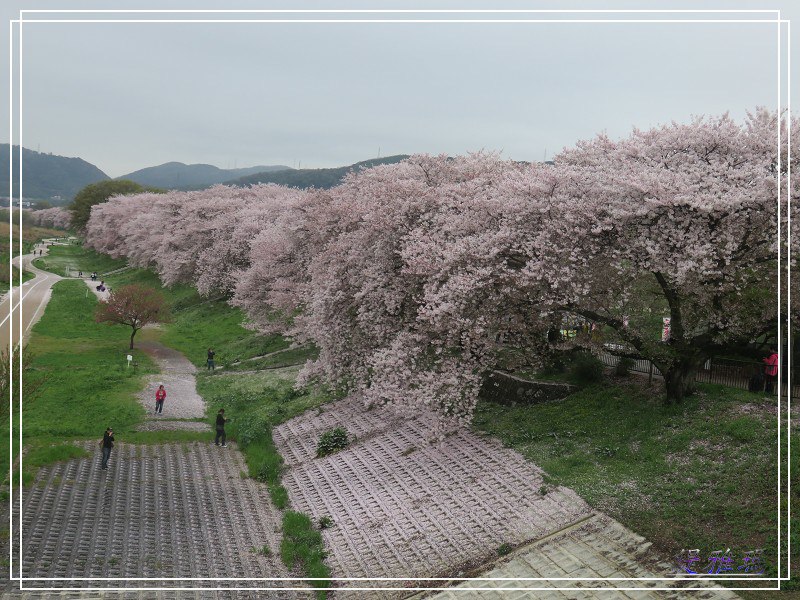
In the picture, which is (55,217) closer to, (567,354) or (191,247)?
(191,247)

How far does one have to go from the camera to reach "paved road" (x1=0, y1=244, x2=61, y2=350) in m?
38.8

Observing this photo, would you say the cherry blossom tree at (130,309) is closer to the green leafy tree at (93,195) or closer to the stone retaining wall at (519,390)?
the stone retaining wall at (519,390)

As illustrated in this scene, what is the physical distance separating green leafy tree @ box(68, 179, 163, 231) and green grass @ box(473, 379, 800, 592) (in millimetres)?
98972

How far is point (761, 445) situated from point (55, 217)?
526 ft

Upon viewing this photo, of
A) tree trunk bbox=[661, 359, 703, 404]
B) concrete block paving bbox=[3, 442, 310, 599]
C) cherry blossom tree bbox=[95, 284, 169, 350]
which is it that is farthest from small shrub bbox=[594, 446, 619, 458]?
cherry blossom tree bbox=[95, 284, 169, 350]

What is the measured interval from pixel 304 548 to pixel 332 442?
6.41 metres

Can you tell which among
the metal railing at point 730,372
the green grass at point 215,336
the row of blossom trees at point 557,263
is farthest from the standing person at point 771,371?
the green grass at point 215,336

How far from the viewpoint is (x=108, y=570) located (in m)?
14.9

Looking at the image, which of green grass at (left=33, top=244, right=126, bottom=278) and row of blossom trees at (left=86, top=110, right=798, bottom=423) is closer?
row of blossom trees at (left=86, top=110, right=798, bottom=423)

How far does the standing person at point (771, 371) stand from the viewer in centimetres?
1862

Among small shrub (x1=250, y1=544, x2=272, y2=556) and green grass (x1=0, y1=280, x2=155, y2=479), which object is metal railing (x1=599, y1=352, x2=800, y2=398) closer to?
small shrub (x1=250, y1=544, x2=272, y2=556)

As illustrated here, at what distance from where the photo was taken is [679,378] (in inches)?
748

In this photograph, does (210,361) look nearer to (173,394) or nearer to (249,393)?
(173,394)

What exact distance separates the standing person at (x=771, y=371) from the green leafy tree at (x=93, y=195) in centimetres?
10252
